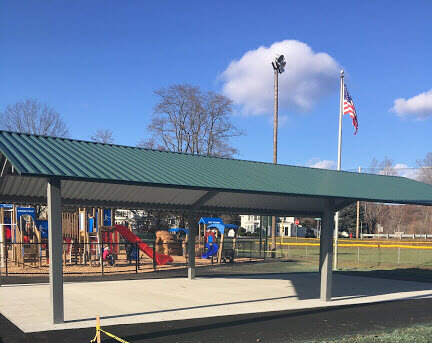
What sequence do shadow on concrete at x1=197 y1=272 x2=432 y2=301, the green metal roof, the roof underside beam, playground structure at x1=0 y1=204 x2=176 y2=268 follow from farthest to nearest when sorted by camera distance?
playground structure at x1=0 y1=204 x2=176 y2=268 → shadow on concrete at x1=197 y1=272 x2=432 y2=301 → the roof underside beam → the green metal roof

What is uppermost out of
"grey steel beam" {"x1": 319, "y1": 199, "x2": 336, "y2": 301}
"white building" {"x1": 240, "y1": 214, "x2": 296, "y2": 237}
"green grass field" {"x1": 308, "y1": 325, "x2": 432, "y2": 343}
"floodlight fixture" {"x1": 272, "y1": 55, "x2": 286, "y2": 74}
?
"floodlight fixture" {"x1": 272, "y1": 55, "x2": 286, "y2": 74}

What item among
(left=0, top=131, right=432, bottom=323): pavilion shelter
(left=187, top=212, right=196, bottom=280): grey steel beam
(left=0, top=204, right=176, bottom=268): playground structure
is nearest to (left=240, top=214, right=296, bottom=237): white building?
(left=0, top=204, right=176, bottom=268): playground structure

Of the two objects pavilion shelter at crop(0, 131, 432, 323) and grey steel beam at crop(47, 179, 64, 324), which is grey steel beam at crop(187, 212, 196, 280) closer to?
pavilion shelter at crop(0, 131, 432, 323)

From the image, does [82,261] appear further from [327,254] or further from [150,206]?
[327,254]

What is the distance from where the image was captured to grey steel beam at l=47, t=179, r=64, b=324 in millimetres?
11555

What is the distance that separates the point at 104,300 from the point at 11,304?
2.84 meters

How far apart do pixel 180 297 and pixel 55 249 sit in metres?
6.20

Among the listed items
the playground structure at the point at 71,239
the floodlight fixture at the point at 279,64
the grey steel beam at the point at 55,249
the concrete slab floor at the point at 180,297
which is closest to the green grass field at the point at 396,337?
the concrete slab floor at the point at 180,297

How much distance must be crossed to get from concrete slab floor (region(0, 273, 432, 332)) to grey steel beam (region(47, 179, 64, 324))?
476mm

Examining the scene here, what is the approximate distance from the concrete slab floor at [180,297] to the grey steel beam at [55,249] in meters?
0.48

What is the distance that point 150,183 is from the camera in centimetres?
1246

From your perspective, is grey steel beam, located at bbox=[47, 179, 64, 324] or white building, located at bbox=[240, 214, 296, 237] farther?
white building, located at bbox=[240, 214, 296, 237]

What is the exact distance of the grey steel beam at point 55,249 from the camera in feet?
37.9

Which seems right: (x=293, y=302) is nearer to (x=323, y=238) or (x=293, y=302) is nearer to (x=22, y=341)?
(x=323, y=238)
